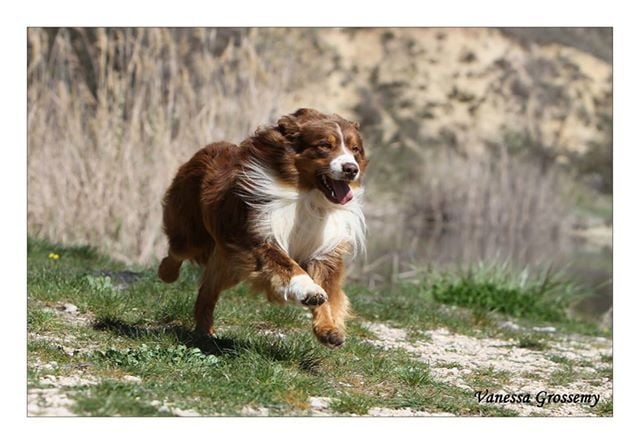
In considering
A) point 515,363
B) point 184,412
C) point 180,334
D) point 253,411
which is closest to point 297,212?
point 180,334

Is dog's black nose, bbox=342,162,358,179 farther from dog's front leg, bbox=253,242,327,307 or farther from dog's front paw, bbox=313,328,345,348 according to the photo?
dog's front paw, bbox=313,328,345,348

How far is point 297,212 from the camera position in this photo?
6.45 meters

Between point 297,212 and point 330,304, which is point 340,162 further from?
point 330,304

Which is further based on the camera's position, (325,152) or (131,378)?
(325,152)

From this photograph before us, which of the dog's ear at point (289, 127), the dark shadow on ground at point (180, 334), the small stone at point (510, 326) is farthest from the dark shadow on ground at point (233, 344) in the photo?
the small stone at point (510, 326)

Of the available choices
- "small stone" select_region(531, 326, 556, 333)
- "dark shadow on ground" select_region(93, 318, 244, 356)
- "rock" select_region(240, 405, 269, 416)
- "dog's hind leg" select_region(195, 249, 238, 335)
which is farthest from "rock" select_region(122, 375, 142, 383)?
"small stone" select_region(531, 326, 556, 333)

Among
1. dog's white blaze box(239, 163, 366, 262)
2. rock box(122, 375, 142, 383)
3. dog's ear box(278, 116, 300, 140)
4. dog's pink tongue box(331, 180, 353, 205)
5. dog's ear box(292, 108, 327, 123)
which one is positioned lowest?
rock box(122, 375, 142, 383)

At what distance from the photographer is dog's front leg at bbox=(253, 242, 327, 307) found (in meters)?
6.09

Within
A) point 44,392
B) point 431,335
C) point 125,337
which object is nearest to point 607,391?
point 431,335

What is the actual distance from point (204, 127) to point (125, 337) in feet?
20.7

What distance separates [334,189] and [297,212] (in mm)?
304

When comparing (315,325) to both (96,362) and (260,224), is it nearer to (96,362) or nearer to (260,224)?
(260,224)

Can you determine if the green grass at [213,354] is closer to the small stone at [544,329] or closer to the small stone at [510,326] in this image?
the small stone at [510,326]

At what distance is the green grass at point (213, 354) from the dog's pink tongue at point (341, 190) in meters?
1.05
